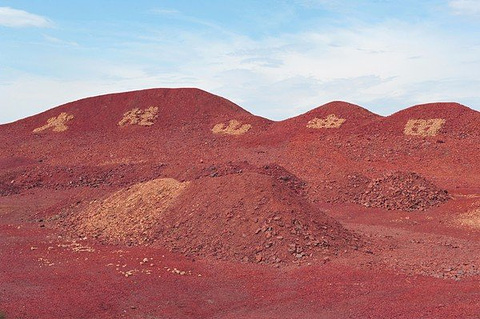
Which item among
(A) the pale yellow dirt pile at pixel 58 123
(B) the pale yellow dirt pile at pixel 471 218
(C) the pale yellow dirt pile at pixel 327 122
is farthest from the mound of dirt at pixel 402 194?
(A) the pale yellow dirt pile at pixel 58 123

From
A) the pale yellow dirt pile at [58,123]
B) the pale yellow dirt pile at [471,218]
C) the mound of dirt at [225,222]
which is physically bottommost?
the pale yellow dirt pile at [471,218]

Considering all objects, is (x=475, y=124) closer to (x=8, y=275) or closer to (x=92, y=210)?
(x=92, y=210)

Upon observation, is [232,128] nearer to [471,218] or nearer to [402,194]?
[402,194]

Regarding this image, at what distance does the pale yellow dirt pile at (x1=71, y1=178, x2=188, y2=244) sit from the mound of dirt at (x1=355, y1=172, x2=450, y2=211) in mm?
10201

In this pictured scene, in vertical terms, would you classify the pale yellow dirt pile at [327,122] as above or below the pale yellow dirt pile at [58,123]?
Result: below

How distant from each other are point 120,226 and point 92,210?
3.07 metres

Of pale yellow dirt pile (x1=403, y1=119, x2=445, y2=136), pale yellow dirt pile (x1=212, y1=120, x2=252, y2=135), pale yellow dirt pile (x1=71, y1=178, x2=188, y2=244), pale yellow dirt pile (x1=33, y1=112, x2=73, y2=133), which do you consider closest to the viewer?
pale yellow dirt pile (x1=71, y1=178, x2=188, y2=244)

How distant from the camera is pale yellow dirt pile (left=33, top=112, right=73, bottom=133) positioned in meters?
50.9

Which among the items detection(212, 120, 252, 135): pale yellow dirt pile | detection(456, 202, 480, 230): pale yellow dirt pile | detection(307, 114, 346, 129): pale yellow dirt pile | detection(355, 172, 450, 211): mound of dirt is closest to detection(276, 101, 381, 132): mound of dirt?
detection(307, 114, 346, 129): pale yellow dirt pile

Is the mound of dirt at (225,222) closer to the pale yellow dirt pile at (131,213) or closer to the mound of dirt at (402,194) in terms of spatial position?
the pale yellow dirt pile at (131,213)

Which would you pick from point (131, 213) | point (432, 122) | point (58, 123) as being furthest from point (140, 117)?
point (131, 213)

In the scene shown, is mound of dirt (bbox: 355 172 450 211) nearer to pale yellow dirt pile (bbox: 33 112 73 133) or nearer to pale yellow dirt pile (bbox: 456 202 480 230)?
pale yellow dirt pile (bbox: 456 202 480 230)

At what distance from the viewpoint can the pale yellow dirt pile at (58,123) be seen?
5091cm

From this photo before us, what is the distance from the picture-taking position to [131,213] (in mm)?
18375
